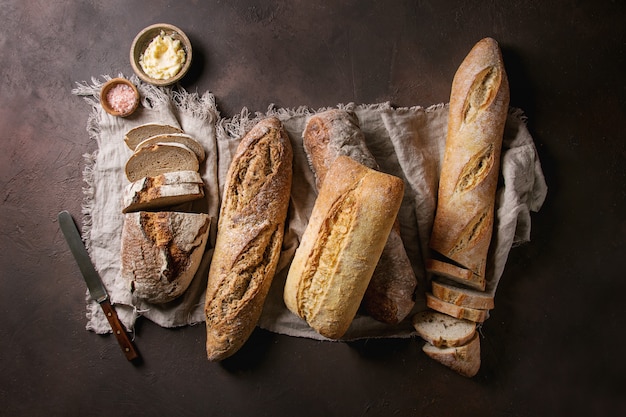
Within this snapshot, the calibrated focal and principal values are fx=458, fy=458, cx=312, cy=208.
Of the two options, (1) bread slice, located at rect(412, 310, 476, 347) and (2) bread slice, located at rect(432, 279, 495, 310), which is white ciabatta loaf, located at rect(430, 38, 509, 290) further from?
Result: (1) bread slice, located at rect(412, 310, 476, 347)

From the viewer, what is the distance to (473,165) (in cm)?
263

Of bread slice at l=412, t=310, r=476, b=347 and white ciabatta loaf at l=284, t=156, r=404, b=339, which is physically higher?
white ciabatta loaf at l=284, t=156, r=404, b=339

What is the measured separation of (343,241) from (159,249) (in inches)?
40.3

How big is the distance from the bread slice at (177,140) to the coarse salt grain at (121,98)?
26cm

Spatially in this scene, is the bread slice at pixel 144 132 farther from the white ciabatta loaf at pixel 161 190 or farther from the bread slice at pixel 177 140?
the white ciabatta loaf at pixel 161 190

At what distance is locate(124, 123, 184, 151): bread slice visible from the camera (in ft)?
9.16

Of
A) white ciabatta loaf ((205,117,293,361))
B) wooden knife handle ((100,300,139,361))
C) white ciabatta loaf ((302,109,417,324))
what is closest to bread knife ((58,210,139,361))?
A: wooden knife handle ((100,300,139,361))

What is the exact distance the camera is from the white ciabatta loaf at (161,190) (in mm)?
2602

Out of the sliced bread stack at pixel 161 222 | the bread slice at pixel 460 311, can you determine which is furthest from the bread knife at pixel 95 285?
the bread slice at pixel 460 311

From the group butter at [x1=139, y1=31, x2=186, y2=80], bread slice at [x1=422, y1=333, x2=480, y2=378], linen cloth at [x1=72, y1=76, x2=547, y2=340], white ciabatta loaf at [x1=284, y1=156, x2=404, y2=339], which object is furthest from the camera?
butter at [x1=139, y1=31, x2=186, y2=80]

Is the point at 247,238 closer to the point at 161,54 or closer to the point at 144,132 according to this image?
the point at 144,132

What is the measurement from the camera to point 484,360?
2879mm

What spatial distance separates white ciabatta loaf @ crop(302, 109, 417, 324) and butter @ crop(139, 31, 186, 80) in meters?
0.96

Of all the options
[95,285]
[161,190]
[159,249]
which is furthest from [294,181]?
[95,285]
